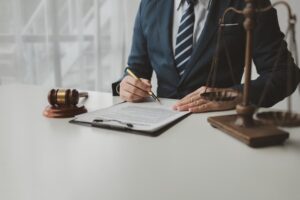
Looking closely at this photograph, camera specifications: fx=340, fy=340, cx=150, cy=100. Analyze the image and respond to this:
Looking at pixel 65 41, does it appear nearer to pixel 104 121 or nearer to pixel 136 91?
pixel 136 91

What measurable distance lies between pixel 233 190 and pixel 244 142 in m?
0.21

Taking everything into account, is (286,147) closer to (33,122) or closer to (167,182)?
(167,182)

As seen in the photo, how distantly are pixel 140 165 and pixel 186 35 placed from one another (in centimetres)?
83

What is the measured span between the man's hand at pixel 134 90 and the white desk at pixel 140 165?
0.30 meters

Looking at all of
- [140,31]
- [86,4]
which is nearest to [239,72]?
[140,31]

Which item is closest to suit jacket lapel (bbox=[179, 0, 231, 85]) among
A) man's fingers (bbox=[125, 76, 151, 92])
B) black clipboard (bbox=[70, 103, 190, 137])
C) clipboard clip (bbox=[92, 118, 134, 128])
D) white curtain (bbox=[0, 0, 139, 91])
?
man's fingers (bbox=[125, 76, 151, 92])

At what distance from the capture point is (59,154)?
72cm

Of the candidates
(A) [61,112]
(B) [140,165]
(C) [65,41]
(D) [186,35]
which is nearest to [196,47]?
(D) [186,35]

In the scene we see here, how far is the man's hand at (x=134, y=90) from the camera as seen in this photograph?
119 cm

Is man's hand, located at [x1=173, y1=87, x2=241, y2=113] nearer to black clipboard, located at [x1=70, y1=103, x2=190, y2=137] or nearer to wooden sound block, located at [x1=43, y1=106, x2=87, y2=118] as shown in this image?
black clipboard, located at [x1=70, y1=103, x2=190, y2=137]

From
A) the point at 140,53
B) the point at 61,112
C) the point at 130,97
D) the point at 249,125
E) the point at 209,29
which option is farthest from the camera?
the point at 140,53

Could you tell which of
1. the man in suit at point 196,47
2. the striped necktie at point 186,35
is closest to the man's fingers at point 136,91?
the man in suit at point 196,47

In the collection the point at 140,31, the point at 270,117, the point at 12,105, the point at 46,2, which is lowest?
the point at 12,105

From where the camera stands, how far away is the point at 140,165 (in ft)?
2.17
